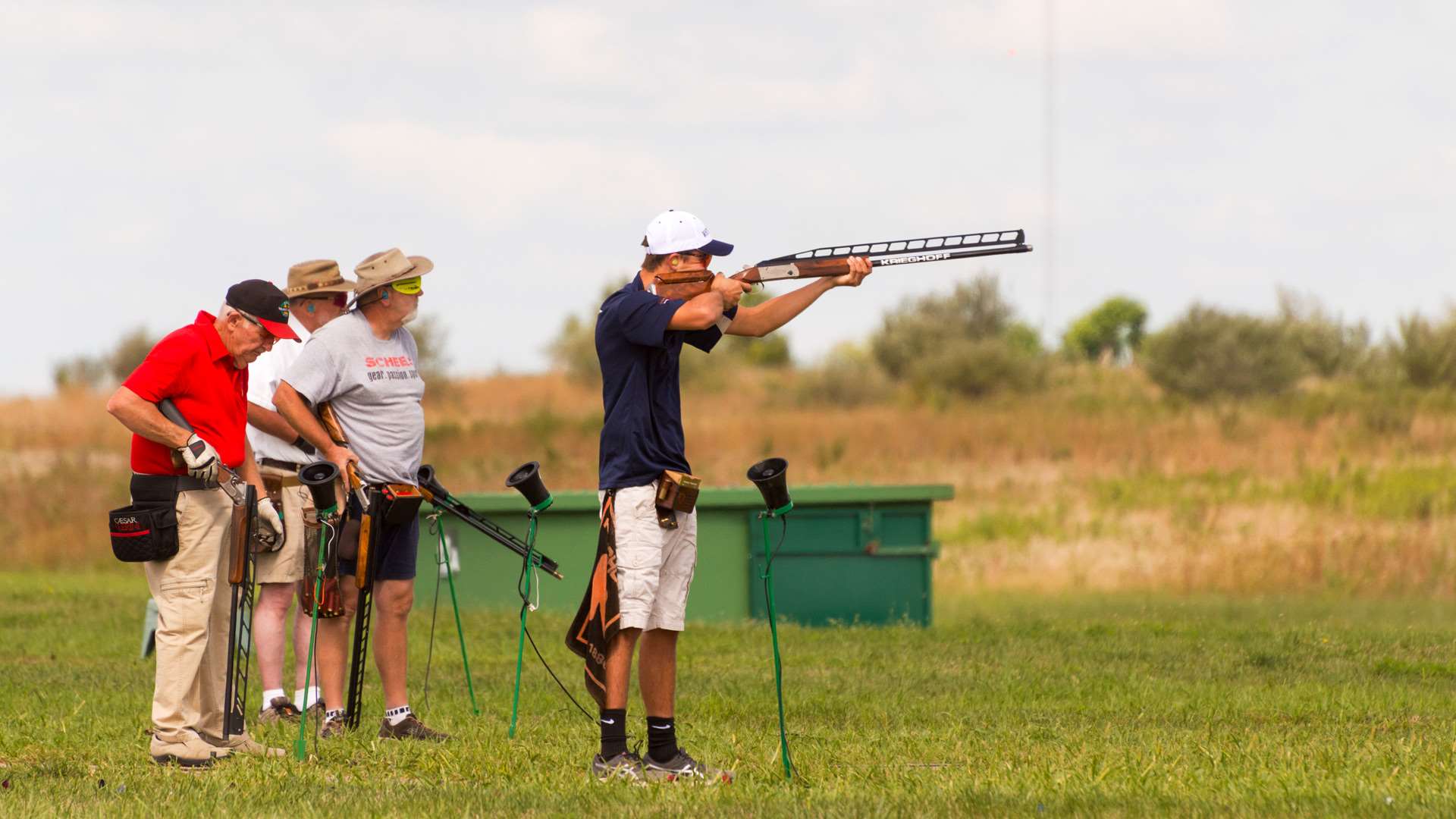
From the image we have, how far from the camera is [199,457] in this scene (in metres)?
6.53

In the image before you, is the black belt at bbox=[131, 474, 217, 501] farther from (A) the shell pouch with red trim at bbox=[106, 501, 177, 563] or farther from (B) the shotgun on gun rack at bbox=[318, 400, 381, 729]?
(B) the shotgun on gun rack at bbox=[318, 400, 381, 729]

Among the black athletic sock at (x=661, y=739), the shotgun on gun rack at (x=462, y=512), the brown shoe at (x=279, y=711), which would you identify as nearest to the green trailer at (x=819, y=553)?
the brown shoe at (x=279, y=711)

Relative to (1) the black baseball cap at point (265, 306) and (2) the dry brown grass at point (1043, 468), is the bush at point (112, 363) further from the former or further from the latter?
(1) the black baseball cap at point (265, 306)

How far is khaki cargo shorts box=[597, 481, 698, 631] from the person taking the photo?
619 cm

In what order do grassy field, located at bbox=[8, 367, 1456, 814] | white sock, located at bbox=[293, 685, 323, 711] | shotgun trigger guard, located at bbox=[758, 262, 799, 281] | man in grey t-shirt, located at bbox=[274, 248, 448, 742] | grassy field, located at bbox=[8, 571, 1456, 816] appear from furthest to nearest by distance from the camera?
white sock, located at bbox=[293, 685, 323, 711], man in grey t-shirt, located at bbox=[274, 248, 448, 742], shotgun trigger guard, located at bbox=[758, 262, 799, 281], grassy field, located at bbox=[8, 367, 1456, 814], grassy field, located at bbox=[8, 571, 1456, 816]

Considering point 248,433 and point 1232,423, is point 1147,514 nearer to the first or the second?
point 1232,423

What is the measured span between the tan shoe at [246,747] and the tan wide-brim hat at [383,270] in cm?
194

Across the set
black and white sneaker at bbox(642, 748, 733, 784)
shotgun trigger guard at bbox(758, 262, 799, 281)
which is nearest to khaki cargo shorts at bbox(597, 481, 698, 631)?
black and white sneaker at bbox(642, 748, 733, 784)

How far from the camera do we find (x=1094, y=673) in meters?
10.2

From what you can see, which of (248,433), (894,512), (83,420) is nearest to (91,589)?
(894,512)

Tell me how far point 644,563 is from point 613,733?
659mm

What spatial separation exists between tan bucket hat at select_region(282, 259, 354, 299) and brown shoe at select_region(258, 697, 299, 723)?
2012mm

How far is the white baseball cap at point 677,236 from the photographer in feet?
20.7

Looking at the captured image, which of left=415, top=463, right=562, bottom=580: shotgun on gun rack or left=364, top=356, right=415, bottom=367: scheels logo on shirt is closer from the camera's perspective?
left=364, top=356, right=415, bottom=367: scheels logo on shirt
